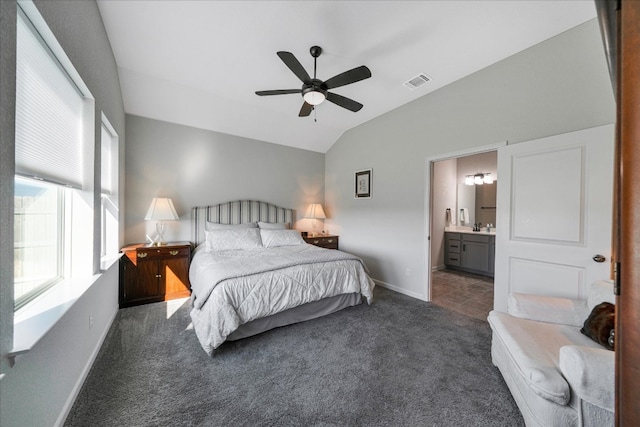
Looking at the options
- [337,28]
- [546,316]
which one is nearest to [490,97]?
[337,28]

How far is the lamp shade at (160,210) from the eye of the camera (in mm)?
3355

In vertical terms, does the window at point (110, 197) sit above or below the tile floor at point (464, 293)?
above

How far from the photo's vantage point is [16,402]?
98 centimetres

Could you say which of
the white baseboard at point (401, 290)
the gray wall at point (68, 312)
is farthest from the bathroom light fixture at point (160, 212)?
the white baseboard at point (401, 290)

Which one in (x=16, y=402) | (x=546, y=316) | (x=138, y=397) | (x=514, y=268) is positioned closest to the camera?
(x=16, y=402)

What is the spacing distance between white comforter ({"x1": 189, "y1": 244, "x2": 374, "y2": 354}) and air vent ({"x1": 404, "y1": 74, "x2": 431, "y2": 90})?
2.42 metres

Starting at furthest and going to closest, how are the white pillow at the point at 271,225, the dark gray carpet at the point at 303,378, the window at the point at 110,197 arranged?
the white pillow at the point at 271,225, the window at the point at 110,197, the dark gray carpet at the point at 303,378

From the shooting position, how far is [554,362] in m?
1.34

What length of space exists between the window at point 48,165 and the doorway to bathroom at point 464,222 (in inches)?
177

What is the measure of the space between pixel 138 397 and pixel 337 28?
336cm

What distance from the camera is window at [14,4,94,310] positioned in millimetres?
1210

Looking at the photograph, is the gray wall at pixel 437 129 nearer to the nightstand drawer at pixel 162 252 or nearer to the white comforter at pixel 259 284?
the white comforter at pixel 259 284

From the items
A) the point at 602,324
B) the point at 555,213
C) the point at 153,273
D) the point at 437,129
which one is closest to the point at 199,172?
the point at 153,273

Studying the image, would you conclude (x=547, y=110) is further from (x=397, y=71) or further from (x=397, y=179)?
(x=397, y=179)
